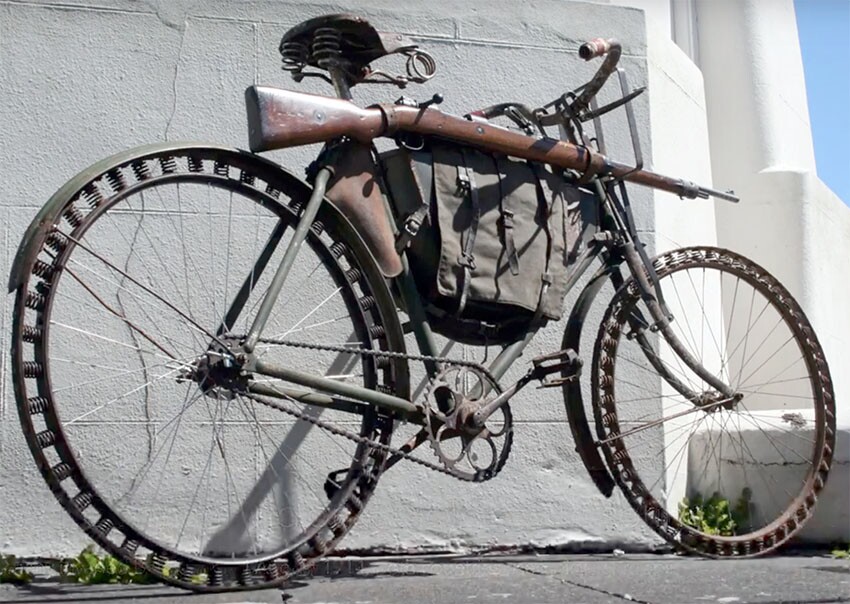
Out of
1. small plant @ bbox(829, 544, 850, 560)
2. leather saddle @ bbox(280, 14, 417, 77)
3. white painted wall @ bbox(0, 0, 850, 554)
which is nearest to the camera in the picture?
leather saddle @ bbox(280, 14, 417, 77)

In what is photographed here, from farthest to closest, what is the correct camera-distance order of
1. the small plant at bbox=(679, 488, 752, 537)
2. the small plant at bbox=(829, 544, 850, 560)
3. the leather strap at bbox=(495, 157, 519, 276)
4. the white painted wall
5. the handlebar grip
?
the small plant at bbox=(679, 488, 752, 537) < the small plant at bbox=(829, 544, 850, 560) < the white painted wall < the handlebar grip < the leather strap at bbox=(495, 157, 519, 276)

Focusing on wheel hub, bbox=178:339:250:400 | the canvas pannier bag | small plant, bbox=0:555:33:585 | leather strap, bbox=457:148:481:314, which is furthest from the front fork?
small plant, bbox=0:555:33:585

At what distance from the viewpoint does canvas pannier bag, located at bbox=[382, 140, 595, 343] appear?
3.40m

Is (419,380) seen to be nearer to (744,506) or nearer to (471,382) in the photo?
(471,382)

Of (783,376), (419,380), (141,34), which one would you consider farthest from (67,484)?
(783,376)

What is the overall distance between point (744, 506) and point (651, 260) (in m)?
1.07

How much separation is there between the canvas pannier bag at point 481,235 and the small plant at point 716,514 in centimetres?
116

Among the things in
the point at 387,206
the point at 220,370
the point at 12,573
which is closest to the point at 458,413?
the point at 387,206

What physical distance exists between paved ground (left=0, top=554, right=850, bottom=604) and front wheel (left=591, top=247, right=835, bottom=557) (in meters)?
0.25

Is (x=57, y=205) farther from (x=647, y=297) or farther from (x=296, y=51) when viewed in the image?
(x=647, y=297)

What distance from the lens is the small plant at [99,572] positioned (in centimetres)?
338

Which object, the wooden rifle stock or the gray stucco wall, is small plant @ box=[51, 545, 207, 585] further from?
the wooden rifle stock

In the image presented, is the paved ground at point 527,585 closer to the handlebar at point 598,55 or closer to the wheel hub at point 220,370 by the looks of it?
the wheel hub at point 220,370

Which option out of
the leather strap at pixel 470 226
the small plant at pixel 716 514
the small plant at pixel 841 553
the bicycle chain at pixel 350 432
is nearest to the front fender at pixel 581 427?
the bicycle chain at pixel 350 432
